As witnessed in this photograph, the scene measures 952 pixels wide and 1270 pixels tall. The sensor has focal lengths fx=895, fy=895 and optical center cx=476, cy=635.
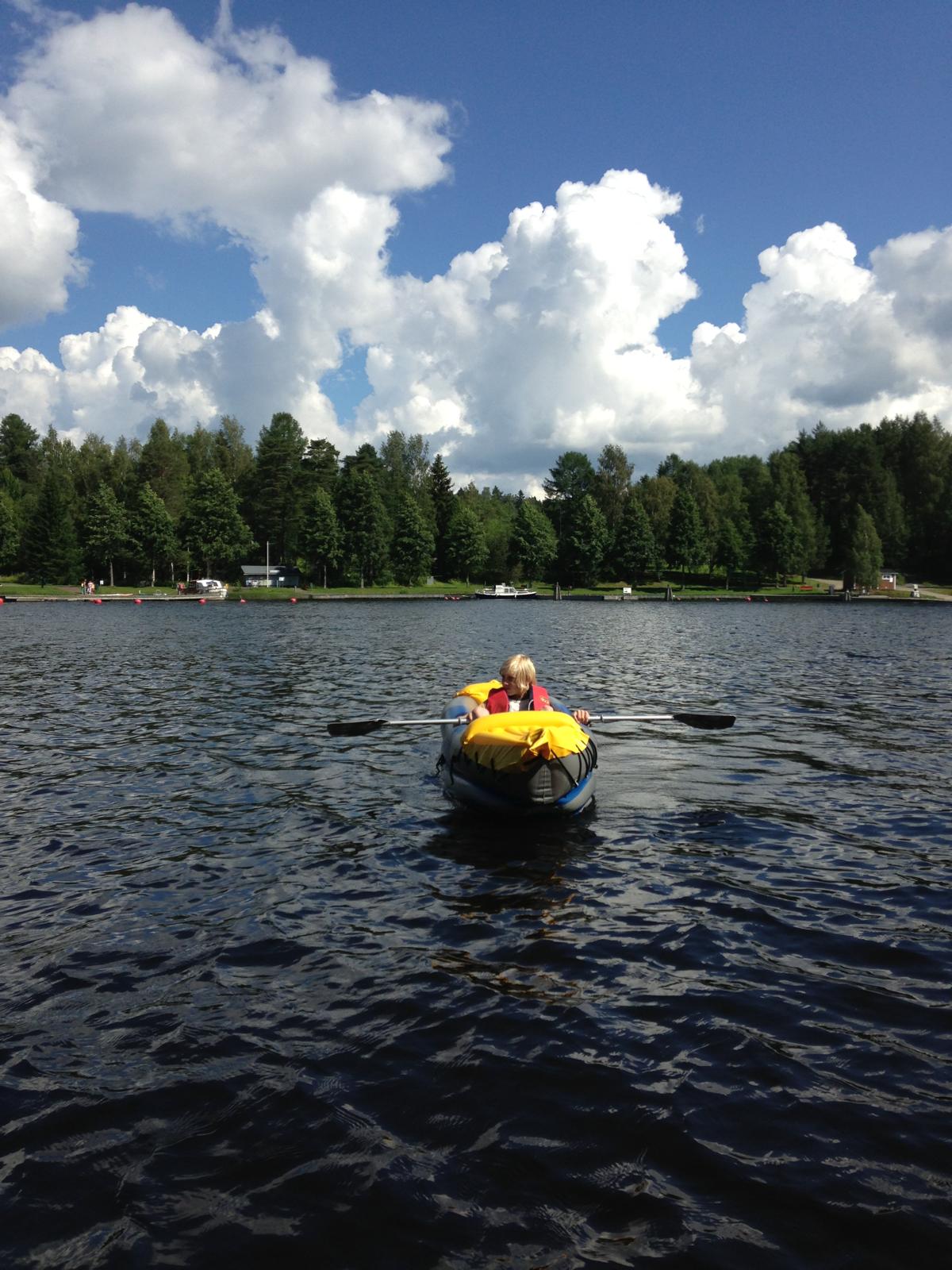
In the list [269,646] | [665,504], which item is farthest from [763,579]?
[269,646]

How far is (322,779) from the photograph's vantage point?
15.9 metres

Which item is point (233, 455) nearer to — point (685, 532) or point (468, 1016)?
point (685, 532)

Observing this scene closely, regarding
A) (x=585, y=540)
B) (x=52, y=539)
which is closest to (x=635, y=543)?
(x=585, y=540)

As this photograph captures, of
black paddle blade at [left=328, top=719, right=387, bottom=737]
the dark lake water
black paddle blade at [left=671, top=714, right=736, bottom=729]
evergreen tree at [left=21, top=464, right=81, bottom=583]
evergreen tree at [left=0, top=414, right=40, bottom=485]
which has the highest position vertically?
evergreen tree at [left=0, top=414, right=40, bottom=485]

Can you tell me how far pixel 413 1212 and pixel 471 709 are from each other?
1015cm

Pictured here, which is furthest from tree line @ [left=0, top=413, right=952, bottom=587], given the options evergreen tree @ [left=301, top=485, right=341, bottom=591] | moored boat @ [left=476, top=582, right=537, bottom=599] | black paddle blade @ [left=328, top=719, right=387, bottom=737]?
black paddle blade @ [left=328, top=719, right=387, bottom=737]

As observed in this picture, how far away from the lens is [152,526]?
114 metres

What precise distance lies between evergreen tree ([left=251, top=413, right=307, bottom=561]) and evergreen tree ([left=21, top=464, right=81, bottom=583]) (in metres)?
27.0

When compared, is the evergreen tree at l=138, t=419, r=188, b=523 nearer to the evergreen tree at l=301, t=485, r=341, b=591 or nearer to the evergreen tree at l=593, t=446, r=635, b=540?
the evergreen tree at l=301, t=485, r=341, b=591

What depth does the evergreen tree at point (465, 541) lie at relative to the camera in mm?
134125

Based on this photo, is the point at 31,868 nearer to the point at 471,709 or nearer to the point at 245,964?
the point at 245,964

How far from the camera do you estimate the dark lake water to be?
5121 mm

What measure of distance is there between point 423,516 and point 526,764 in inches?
4770

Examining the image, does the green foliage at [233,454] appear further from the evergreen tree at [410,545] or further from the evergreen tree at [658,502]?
the evergreen tree at [658,502]
